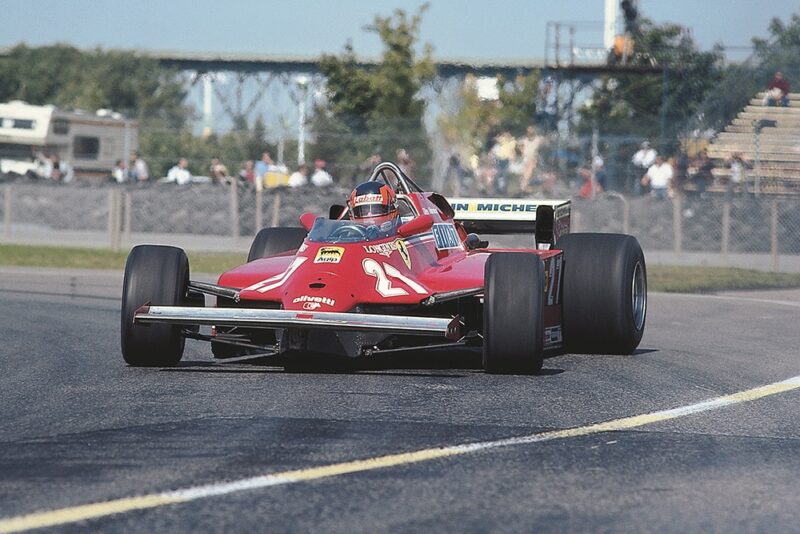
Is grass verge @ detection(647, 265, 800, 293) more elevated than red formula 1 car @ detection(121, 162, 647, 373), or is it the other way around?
red formula 1 car @ detection(121, 162, 647, 373)

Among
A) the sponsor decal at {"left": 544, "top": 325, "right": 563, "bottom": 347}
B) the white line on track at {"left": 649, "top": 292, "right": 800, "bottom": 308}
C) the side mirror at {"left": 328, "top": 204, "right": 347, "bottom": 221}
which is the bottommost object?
the white line on track at {"left": 649, "top": 292, "right": 800, "bottom": 308}

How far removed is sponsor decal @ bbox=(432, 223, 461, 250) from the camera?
10.9m

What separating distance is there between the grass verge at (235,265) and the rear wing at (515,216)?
781cm

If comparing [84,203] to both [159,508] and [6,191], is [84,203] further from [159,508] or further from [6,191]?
[159,508]

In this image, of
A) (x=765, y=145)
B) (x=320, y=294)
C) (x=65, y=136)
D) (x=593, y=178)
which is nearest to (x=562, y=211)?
(x=320, y=294)

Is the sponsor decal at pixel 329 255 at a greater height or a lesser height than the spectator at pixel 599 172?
lesser

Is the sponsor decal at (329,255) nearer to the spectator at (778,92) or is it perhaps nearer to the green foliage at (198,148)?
the green foliage at (198,148)

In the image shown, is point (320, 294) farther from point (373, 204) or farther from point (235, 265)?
point (235, 265)

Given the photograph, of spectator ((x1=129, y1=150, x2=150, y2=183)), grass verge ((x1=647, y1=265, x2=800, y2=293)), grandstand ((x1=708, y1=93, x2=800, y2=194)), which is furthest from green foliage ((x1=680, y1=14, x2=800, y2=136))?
spectator ((x1=129, y1=150, x2=150, y2=183))

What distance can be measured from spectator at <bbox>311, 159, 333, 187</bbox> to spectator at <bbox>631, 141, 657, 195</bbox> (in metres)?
6.05

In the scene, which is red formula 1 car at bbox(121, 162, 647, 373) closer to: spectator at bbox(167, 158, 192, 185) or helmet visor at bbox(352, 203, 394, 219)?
helmet visor at bbox(352, 203, 394, 219)

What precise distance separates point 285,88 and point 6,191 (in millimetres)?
41463

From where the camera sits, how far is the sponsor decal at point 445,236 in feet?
35.7

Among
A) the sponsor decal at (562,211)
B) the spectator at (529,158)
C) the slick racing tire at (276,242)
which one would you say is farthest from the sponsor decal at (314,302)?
the spectator at (529,158)
